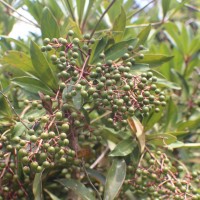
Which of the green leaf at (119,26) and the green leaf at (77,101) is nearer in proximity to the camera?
the green leaf at (77,101)

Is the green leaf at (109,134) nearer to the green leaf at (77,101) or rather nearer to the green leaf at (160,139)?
the green leaf at (160,139)

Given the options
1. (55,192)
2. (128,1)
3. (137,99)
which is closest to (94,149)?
(55,192)

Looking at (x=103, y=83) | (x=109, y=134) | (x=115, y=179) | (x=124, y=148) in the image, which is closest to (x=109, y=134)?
(x=109, y=134)

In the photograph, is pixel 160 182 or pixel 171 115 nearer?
pixel 160 182

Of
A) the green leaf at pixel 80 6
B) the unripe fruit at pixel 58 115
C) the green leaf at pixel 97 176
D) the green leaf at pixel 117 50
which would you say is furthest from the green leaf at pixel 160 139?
the green leaf at pixel 80 6

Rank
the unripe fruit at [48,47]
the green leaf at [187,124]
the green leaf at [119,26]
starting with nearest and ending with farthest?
1. the unripe fruit at [48,47]
2. the green leaf at [119,26]
3. the green leaf at [187,124]

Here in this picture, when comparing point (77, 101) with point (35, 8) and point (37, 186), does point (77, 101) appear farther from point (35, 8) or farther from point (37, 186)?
point (35, 8)
